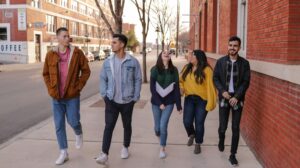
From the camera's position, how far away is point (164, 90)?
634 centimetres

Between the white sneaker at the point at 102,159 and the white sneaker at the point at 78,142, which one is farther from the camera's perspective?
the white sneaker at the point at 78,142

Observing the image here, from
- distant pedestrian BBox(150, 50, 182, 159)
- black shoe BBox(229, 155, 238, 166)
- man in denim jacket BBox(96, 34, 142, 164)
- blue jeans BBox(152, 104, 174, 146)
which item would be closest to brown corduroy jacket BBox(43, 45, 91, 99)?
man in denim jacket BBox(96, 34, 142, 164)

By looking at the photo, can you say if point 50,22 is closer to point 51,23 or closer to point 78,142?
point 51,23

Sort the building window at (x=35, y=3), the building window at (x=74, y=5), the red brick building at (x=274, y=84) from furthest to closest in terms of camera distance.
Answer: the building window at (x=74, y=5) < the building window at (x=35, y=3) < the red brick building at (x=274, y=84)

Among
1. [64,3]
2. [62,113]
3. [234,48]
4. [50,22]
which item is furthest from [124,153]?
[64,3]

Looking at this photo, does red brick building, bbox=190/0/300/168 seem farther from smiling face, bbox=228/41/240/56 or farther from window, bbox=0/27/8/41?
window, bbox=0/27/8/41

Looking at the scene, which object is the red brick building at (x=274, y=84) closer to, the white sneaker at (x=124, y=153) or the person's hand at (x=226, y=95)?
the person's hand at (x=226, y=95)

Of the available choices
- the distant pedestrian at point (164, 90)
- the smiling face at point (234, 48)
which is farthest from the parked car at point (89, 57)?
the smiling face at point (234, 48)

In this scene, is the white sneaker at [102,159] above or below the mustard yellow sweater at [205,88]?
below

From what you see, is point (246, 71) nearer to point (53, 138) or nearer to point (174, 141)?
point (174, 141)

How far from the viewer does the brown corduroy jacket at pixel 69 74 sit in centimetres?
589

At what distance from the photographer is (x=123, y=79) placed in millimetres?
5922

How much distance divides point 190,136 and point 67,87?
232 cm

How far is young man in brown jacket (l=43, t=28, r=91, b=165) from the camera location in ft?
19.4
